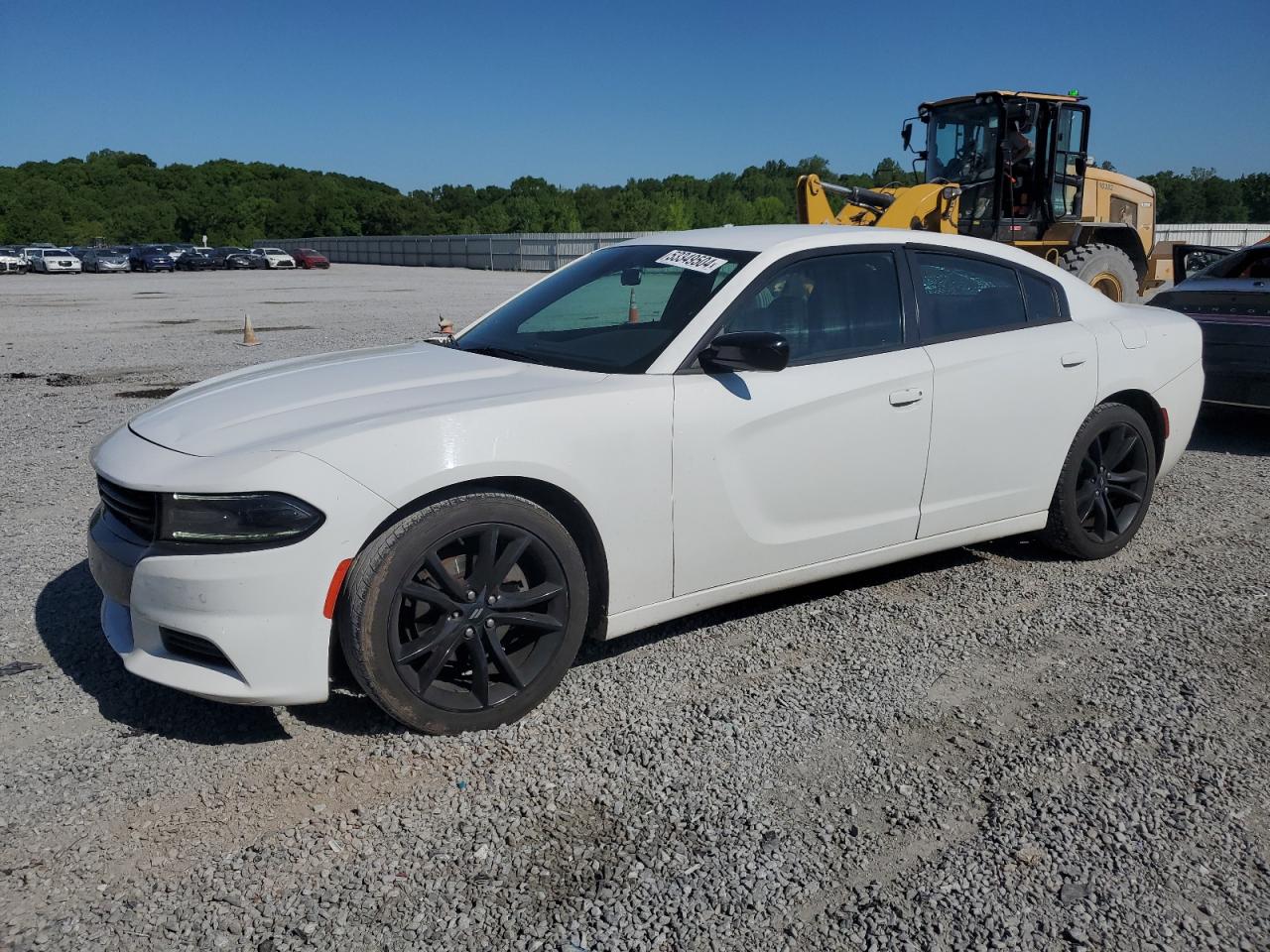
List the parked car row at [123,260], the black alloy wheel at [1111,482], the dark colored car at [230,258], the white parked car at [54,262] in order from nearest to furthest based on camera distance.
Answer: the black alloy wheel at [1111,482] < the white parked car at [54,262] < the parked car row at [123,260] < the dark colored car at [230,258]

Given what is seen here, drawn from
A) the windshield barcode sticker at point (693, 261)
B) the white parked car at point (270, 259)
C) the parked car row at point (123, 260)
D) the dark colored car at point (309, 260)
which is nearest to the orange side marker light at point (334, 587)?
the windshield barcode sticker at point (693, 261)

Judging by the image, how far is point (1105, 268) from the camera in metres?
13.2

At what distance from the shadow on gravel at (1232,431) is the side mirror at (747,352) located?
5.29 meters

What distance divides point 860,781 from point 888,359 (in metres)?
1.84

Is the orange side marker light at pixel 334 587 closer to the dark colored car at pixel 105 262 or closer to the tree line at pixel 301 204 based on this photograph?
the dark colored car at pixel 105 262

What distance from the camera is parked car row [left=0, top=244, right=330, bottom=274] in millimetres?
57281

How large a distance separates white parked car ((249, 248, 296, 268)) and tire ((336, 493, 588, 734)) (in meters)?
64.0

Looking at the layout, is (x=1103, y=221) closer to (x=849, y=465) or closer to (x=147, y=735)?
(x=849, y=465)

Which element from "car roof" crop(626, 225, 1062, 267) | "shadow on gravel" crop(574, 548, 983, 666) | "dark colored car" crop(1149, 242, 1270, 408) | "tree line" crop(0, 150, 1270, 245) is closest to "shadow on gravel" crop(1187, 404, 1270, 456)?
"dark colored car" crop(1149, 242, 1270, 408)

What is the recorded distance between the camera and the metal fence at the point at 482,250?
169 ft

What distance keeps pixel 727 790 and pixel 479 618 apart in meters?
0.94

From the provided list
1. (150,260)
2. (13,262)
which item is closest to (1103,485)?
(150,260)

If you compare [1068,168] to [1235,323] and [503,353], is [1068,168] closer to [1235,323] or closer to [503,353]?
[1235,323]

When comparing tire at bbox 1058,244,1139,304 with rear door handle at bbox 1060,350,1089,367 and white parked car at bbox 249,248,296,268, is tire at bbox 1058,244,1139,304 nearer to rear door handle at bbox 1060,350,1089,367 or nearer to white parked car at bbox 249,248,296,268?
rear door handle at bbox 1060,350,1089,367
